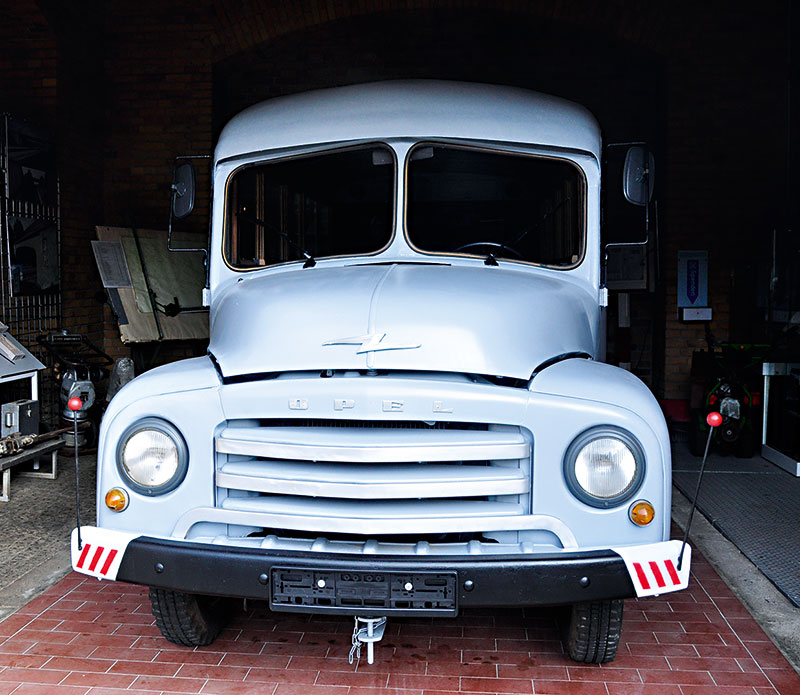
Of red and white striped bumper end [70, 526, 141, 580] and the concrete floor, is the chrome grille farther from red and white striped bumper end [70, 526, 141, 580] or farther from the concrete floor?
the concrete floor

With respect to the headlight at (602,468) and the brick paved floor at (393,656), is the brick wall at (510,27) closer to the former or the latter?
the brick paved floor at (393,656)

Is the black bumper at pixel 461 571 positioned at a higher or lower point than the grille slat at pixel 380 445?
lower

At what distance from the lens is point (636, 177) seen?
4117mm

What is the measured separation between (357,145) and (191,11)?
219 inches

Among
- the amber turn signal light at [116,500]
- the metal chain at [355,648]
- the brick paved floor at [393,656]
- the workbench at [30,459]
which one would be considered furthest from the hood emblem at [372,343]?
the workbench at [30,459]

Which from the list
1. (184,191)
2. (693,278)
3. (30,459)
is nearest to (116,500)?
(184,191)

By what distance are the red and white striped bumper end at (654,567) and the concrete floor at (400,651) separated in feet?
2.04

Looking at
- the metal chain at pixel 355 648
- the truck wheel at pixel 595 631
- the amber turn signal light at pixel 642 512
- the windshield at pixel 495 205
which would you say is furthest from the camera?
the windshield at pixel 495 205

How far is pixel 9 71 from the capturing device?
7656 millimetres

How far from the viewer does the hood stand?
113 inches

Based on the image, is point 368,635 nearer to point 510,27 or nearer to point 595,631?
point 595,631

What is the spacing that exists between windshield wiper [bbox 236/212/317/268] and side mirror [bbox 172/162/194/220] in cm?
42

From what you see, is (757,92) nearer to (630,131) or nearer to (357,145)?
(630,131)

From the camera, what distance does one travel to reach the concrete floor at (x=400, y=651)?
122 inches
